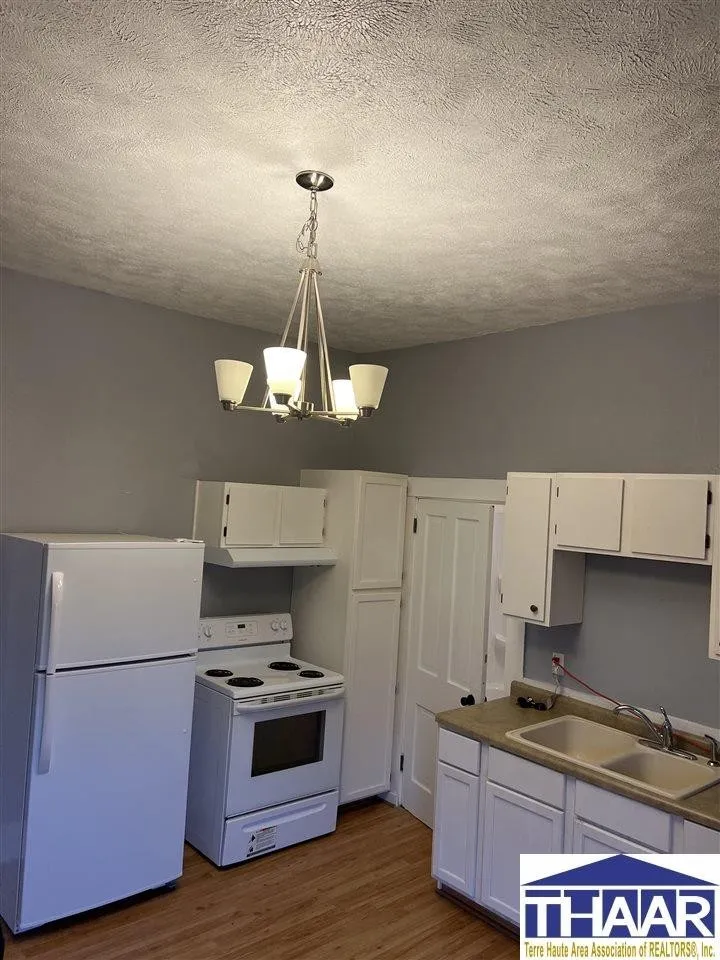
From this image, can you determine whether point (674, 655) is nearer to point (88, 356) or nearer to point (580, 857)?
point (580, 857)

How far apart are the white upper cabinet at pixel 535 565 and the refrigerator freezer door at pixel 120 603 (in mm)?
1464

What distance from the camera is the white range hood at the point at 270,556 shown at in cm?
366

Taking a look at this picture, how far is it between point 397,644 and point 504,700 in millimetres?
833

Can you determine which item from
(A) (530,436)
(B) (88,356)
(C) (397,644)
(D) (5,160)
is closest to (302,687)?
(C) (397,644)

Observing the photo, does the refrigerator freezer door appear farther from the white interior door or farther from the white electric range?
the white interior door

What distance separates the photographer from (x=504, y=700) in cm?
351

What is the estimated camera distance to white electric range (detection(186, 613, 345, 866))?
3.34 meters

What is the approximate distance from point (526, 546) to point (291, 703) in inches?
56.0

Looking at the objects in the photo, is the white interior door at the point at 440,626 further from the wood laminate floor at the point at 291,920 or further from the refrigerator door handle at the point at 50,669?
the refrigerator door handle at the point at 50,669

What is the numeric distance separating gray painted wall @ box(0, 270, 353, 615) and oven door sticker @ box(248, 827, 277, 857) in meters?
1.17

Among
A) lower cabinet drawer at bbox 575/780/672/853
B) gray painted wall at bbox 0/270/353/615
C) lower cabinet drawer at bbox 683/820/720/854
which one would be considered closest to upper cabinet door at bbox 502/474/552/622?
lower cabinet drawer at bbox 575/780/672/853

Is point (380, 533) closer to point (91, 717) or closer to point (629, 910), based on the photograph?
point (91, 717)

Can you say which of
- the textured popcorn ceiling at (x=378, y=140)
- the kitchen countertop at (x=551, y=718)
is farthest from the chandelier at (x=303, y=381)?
the kitchen countertop at (x=551, y=718)

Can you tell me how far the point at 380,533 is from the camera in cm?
406
